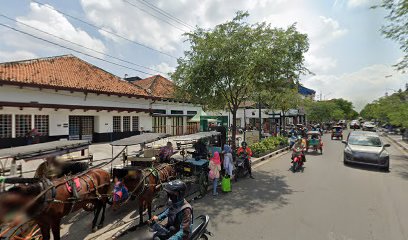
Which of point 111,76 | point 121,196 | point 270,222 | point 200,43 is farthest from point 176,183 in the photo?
point 111,76

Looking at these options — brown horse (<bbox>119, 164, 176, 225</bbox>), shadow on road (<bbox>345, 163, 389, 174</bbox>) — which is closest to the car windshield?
shadow on road (<bbox>345, 163, 389, 174</bbox>)

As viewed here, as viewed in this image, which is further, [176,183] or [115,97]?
[115,97]

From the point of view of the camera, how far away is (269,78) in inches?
430

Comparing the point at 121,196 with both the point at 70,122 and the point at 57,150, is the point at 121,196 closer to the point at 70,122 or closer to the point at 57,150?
the point at 57,150

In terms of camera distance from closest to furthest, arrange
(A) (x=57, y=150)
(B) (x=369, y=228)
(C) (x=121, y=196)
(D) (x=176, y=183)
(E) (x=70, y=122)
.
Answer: (D) (x=176, y=183)
(C) (x=121, y=196)
(B) (x=369, y=228)
(A) (x=57, y=150)
(E) (x=70, y=122)

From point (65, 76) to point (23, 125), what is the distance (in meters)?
5.14

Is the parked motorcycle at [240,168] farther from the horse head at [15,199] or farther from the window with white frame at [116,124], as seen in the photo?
the window with white frame at [116,124]

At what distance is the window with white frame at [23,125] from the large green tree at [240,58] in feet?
42.0

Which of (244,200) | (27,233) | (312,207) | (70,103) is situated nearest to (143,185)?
(27,233)

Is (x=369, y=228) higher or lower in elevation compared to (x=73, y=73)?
lower

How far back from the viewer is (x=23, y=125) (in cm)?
1659

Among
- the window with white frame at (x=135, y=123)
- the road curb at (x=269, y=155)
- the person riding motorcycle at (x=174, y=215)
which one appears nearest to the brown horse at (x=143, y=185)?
the person riding motorcycle at (x=174, y=215)

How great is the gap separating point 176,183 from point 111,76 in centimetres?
2309

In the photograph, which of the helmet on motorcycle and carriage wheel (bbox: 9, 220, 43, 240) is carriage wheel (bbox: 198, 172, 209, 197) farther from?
carriage wheel (bbox: 9, 220, 43, 240)
